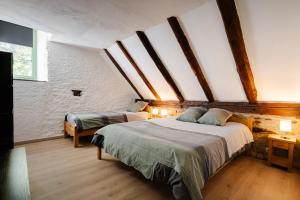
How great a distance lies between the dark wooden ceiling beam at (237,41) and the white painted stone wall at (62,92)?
3.63 m

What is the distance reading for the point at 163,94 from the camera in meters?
4.77

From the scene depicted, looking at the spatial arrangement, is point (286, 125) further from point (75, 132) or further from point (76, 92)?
point (76, 92)

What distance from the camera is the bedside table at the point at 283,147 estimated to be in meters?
2.58

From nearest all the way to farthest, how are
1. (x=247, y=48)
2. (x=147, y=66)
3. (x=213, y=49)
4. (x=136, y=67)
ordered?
(x=247, y=48)
(x=213, y=49)
(x=147, y=66)
(x=136, y=67)

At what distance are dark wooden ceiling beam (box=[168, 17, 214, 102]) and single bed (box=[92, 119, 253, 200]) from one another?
1.13 meters

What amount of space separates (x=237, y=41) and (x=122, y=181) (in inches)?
101

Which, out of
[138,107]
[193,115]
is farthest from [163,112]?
[193,115]

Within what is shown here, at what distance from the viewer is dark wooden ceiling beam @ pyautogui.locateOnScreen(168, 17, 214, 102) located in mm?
2733

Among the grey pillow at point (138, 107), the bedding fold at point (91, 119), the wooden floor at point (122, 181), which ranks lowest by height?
the wooden floor at point (122, 181)

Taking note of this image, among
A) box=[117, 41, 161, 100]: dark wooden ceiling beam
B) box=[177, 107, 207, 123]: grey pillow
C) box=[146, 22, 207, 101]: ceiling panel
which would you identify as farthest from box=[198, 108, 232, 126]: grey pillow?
box=[117, 41, 161, 100]: dark wooden ceiling beam

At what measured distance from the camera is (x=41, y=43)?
402 centimetres

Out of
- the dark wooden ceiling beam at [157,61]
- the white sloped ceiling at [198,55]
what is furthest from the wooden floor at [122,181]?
the dark wooden ceiling beam at [157,61]

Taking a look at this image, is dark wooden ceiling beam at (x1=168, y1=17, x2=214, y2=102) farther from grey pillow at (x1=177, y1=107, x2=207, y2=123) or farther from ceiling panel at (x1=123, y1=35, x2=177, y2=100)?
ceiling panel at (x1=123, y1=35, x2=177, y2=100)

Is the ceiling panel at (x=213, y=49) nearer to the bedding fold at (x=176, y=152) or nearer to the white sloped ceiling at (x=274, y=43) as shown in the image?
the white sloped ceiling at (x=274, y=43)
